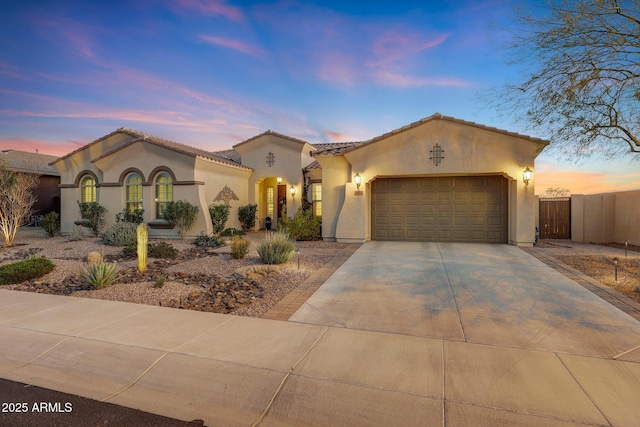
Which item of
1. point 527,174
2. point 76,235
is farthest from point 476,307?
point 76,235

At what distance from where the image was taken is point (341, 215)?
1362 cm

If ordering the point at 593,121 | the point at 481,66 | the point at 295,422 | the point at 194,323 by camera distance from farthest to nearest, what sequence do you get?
the point at 481,66
the point at 593,121
the point at 194,323
the point at 295,422

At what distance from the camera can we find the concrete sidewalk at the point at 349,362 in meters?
2.75

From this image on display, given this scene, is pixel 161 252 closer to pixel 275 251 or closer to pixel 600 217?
pixel 275 251

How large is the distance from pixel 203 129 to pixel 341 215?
31.4 feet

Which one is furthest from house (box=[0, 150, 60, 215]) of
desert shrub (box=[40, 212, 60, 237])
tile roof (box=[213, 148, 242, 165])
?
tile roof (box=[213, 148, 242, 165])

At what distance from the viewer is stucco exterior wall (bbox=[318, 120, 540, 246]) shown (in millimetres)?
11883

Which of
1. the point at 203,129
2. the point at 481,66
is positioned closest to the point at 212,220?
the point at 203,129

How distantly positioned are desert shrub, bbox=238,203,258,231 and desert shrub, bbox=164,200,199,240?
337 centimetres

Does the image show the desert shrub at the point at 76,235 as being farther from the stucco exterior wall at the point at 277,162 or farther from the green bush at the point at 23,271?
the stucco exterior wall at the point at 277,162

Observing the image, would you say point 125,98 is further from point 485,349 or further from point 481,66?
point 485,349

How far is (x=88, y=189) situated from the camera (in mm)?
17156

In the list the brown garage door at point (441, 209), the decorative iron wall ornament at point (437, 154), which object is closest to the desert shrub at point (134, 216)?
the brown garage door at point (441, 209)

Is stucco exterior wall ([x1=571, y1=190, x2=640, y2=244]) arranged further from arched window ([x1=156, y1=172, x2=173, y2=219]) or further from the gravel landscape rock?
arched window ([x1=156, y1=172, x2=173, y2=219])
